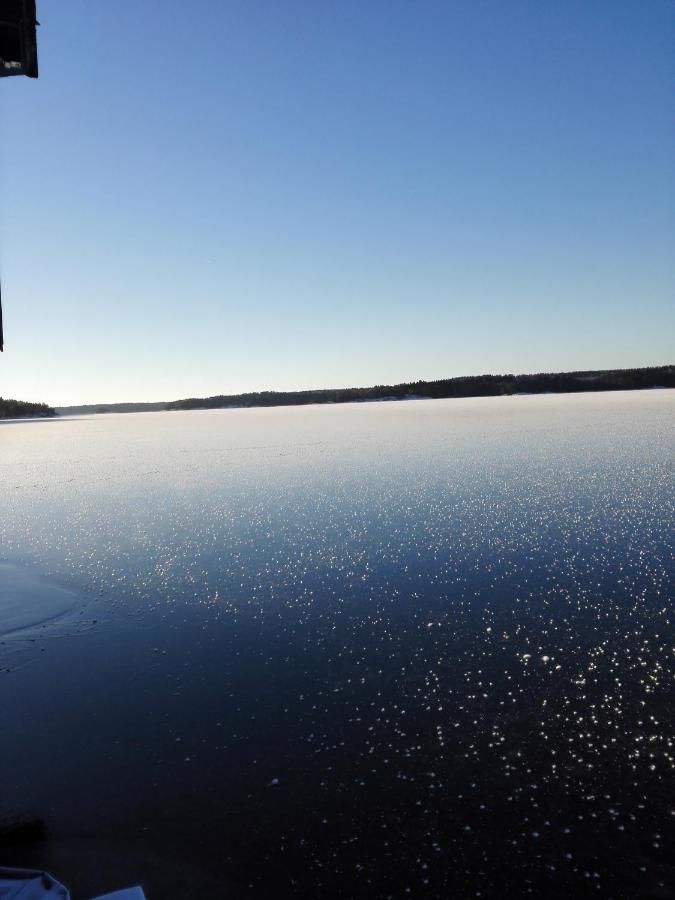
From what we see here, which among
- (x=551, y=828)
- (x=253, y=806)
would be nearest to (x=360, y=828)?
(x=253, y=806)

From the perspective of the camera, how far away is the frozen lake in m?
3.55

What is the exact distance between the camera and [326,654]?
250 inches

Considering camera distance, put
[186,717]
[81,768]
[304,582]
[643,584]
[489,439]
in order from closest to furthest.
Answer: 1. [81,768]
2. [186,717]
3. [643,584]
4. [304,582]
5. [489,439]

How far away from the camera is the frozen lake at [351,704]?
3553mm

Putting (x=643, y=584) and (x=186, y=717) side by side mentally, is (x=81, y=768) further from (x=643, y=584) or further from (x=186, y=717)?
(x=643, y=584)

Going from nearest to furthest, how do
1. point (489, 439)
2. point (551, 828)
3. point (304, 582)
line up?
point (551, 828)
point (304, 582)
point (489, 439)

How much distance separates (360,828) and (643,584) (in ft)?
20.0

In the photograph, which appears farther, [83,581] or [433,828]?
[83,581]

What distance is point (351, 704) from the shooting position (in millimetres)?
5273

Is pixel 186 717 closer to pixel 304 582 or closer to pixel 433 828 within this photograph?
pixel 433 828

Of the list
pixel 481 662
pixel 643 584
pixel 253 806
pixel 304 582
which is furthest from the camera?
pixel 304 582

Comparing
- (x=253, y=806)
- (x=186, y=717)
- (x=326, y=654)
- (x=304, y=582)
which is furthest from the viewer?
(x=304, y=582)

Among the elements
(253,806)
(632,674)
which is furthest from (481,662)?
(253,806)

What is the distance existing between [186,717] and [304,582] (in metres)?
3.88
